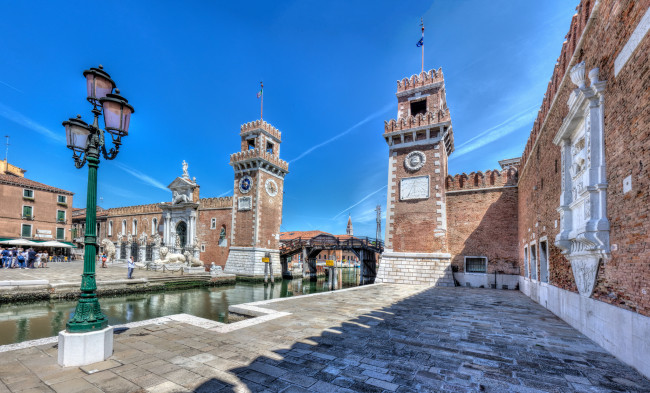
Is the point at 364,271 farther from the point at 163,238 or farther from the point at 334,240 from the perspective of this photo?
the point at 163,238

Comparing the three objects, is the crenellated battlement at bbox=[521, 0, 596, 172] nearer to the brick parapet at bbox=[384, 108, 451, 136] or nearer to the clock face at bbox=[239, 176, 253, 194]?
the brick parapet at bbox=[384, 108, 451, 136]

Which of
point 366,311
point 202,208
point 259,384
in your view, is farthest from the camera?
point 202,208

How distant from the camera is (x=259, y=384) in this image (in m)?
3.63

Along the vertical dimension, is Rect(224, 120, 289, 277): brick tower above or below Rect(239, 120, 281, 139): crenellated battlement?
below

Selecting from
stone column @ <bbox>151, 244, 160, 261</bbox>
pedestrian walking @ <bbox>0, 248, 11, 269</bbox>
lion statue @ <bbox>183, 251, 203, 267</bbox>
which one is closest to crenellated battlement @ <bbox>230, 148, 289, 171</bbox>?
lion statue @ <bbox>183, 251, 203, 267</bbox>

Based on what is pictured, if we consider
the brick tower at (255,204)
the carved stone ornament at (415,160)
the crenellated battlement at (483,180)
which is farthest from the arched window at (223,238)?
the crenellated battlement at (483,180)

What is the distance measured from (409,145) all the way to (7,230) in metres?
40.4

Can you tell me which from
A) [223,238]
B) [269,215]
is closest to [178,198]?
[223,238]

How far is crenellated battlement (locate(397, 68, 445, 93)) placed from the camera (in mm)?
19250

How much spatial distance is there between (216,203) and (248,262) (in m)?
8.69

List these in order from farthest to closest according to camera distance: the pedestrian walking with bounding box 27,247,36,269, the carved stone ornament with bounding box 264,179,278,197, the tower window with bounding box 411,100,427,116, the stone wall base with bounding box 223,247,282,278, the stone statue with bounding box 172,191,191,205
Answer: the stone statue with bounding box 172,191,191,205 → the carved stone ornament with bounding box 264,179,278,197 → the stone wall base with bounding box 223,247,282,278 → the pedestrian walking with bounding box 27,247,36,269 → the tower window with bounding box 411,100,427,116

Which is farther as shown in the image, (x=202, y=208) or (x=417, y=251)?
(x=202, y=208)

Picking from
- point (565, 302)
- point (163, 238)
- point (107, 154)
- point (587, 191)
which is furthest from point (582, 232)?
point (163, 238)

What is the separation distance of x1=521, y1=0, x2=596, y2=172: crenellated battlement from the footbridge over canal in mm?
16821
